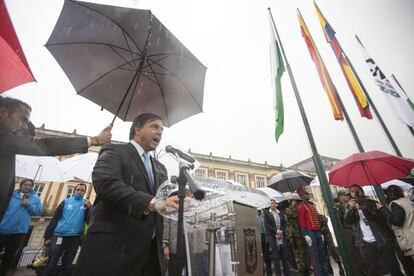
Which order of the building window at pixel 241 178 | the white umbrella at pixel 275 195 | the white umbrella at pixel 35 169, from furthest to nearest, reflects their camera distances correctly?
the building window at pixel 241 178
the white umbrella at pixel 275 195
the white umbrella at pixel 35 169

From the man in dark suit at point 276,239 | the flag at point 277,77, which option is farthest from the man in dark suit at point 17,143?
the man in dark suit at point 276,239

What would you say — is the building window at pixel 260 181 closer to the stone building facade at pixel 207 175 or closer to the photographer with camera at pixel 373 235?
the stone building facade at pixel 207 175

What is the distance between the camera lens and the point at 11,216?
4.01 metres

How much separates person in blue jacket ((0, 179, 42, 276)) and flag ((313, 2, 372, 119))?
9.40 metres

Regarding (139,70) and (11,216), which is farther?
(11,216)

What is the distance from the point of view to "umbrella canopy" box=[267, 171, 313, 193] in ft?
27.7

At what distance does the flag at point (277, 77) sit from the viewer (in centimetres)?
500

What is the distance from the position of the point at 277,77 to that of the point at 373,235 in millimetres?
4131

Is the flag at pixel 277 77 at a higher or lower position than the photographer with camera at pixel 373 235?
higher

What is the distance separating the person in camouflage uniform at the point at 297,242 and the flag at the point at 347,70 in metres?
3.92

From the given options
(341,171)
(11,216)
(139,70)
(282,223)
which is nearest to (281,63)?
(341,171)

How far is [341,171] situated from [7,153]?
5.82 meters

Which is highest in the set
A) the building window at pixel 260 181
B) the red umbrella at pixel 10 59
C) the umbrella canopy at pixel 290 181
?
the building window at pixel 260 181

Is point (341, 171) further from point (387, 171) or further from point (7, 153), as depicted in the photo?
point (7, 153)
